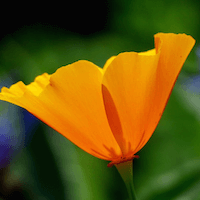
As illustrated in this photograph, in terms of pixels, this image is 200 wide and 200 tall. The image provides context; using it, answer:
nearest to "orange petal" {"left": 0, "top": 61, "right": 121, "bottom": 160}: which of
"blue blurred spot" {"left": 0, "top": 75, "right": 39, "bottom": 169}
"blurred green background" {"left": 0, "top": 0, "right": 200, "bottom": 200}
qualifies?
"blurred green background" {"left": 0, "top": 0, "right": 200, "bottom": 200}

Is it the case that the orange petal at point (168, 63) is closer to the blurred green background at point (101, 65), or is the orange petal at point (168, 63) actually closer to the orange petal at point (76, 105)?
the orange petal at point (76, 105)

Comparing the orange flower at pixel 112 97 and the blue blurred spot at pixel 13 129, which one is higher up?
the orange flower at pixel 112 97

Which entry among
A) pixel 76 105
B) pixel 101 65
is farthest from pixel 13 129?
pixel 76 105

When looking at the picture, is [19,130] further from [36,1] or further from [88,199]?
[36,1]

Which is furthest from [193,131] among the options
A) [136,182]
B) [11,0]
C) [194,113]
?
[11,0]

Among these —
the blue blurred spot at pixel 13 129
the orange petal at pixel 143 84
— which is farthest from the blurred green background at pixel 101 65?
the orange petal at pixel 143 84

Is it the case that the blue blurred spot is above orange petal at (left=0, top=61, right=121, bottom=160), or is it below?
below

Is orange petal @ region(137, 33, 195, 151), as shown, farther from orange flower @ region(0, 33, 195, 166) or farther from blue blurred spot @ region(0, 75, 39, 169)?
blue blurred spot @ region(0, 75, 39, 169)

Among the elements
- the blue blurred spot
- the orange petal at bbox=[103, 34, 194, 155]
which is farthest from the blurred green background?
the orange petal at bbox=[103, 34, 194, 155]

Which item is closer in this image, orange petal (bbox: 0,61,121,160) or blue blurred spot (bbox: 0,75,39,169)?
orange petal (bbox: 0,61,121,160)
